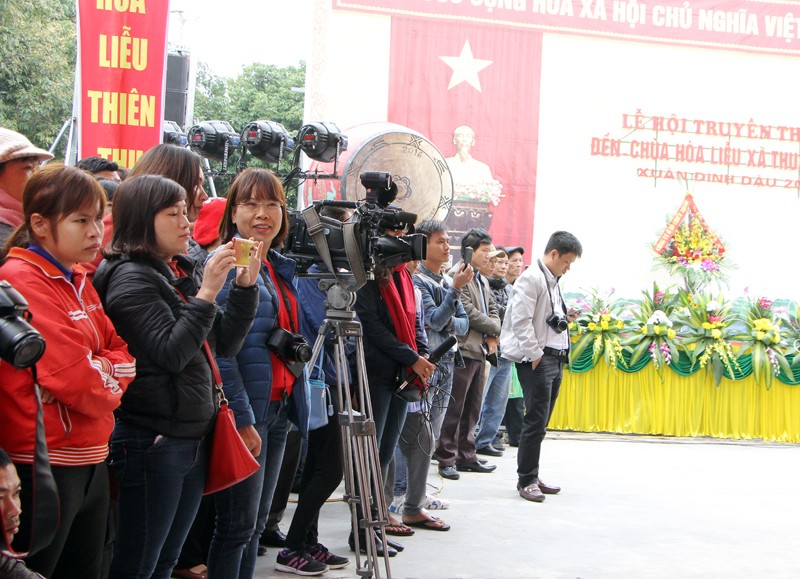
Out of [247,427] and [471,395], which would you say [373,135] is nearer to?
[471,395]

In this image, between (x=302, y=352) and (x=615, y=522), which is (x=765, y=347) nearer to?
(x=615, y=522)

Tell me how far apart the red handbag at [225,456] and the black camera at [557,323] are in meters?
3.60

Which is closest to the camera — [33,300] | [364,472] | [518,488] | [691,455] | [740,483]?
[33,300]

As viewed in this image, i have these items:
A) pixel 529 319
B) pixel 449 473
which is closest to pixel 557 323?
pixel 529 319

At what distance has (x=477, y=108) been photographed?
14602 millimetres

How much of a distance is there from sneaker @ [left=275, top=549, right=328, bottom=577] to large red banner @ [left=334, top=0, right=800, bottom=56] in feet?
38.5

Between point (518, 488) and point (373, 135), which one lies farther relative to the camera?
point (373, 135)

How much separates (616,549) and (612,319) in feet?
14.0

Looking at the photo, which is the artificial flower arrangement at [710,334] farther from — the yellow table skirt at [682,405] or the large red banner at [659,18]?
the large red banner at [659,18]

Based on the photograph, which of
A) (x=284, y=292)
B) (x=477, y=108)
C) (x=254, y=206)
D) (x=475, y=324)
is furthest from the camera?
(x=477, y=108)

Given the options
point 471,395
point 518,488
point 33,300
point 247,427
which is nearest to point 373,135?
point 471,395

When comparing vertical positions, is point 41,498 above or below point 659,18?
below

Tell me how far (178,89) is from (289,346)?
894cm

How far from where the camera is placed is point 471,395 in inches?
278
